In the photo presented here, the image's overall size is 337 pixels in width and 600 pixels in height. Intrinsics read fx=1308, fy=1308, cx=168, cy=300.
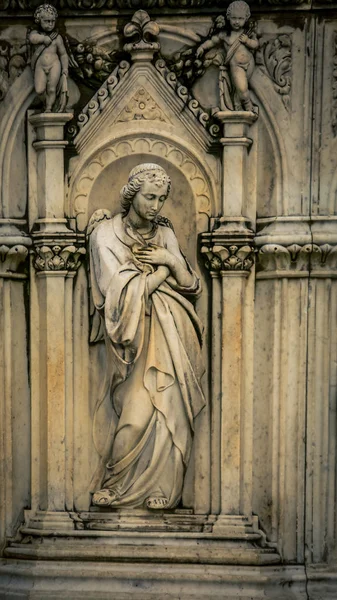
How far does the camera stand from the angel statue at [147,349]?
27.8 ft

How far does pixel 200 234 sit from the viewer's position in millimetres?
8672

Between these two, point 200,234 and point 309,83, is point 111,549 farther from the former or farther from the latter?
point 309,83

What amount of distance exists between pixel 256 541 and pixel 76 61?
11.1 ft

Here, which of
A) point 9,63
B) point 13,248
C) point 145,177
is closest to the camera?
point 145,177

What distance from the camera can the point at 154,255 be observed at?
8.54m

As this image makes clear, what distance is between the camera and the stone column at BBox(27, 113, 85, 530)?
866 cm

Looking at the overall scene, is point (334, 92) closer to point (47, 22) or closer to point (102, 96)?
point (102, 96)

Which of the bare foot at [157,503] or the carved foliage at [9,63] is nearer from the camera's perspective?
the bare foot at [157,503]

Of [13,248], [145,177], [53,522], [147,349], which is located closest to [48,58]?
[145,177]

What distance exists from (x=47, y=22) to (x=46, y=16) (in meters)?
0.04

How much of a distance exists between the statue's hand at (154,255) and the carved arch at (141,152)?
0.40 meters

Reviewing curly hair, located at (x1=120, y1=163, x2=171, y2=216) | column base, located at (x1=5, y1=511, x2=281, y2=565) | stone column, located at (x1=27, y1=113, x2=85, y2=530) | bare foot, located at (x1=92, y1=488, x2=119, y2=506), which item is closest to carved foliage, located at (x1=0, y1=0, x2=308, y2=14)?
stone column, located at (x1=27, y1=113, x2=85, y2=530)

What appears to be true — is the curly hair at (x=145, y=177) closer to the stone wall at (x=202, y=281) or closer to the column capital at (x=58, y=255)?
the stone wall at (x=202, y=281)

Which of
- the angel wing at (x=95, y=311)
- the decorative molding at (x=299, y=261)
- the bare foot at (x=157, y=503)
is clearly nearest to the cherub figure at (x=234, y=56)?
the decorative molding at (x=299, y=261)
